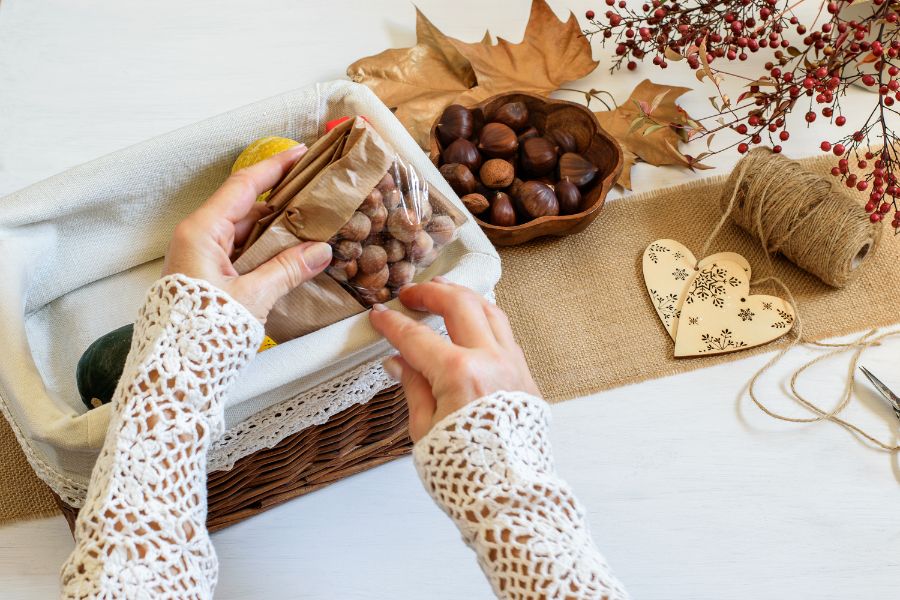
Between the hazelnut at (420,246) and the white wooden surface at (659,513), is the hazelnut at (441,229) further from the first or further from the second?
the white wooden surface at (659,513)

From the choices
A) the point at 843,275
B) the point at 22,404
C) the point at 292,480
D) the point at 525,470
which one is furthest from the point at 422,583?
the point at 843,275

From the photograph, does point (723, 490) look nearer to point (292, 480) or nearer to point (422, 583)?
point (422, 583)

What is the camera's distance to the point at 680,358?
3.43 feet

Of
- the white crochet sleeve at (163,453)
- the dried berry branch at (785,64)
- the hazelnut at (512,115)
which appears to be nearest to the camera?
the white crochet sleeve at (163,453)

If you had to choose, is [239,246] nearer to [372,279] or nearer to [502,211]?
[372,279]

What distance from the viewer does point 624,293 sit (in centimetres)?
110

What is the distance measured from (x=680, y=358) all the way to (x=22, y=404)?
759mm

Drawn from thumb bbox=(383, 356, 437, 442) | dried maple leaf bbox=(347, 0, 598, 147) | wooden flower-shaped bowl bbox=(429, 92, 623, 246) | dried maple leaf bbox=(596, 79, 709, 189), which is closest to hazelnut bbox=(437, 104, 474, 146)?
wooden flower-shaped bowl bbox=(429, 92, 623, 246)

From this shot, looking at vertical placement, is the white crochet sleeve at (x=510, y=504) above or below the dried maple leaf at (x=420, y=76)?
below

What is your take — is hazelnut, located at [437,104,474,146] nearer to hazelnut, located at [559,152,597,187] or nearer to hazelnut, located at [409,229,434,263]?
hazelnut, located at [559,152,597,187]

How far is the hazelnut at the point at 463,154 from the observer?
106 cm

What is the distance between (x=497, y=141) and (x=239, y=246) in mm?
455

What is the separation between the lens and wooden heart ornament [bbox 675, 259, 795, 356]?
3.42 feet

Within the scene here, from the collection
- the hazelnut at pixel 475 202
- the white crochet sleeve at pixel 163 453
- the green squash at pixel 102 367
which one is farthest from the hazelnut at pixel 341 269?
the hazelnut at pixel 475 202
